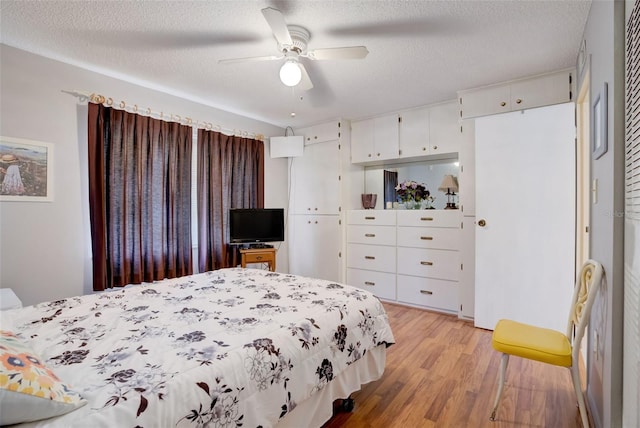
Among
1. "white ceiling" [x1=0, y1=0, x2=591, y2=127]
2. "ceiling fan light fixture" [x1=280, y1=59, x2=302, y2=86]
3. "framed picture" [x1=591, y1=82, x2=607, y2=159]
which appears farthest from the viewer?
"ceiling fan light fixture" [x1=280, y1=59, x2=302, y2=86]

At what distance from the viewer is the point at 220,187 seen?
155 inches


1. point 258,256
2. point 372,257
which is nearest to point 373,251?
point 372,257

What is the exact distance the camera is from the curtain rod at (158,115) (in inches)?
112

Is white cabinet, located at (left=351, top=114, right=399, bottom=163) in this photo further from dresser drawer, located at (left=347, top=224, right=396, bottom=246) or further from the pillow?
the pillow

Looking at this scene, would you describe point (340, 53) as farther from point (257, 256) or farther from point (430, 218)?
point (257, 256)

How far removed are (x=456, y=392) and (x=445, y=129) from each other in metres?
2.76

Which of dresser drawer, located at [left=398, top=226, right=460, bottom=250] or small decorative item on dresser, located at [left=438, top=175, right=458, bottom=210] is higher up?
small decorative item on dresser, located at [left=438, top=175, right=458, bottom=210]

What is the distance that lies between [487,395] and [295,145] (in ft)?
12.0

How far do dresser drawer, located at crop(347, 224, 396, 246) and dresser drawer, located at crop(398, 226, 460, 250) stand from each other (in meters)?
0.12

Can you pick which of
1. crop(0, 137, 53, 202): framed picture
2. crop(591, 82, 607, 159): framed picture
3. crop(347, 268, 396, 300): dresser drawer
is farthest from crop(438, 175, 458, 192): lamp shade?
crop(0, 137, 53, 202): framed picture

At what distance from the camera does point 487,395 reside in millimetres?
1986

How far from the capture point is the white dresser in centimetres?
355

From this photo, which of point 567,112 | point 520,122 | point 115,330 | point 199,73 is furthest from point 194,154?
Answer: point 567,112

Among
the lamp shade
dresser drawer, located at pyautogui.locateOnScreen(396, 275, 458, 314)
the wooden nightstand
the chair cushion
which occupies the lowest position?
dresser drawer, located at pyautogui.locateOnScreen(396, 275, 458, 314)
